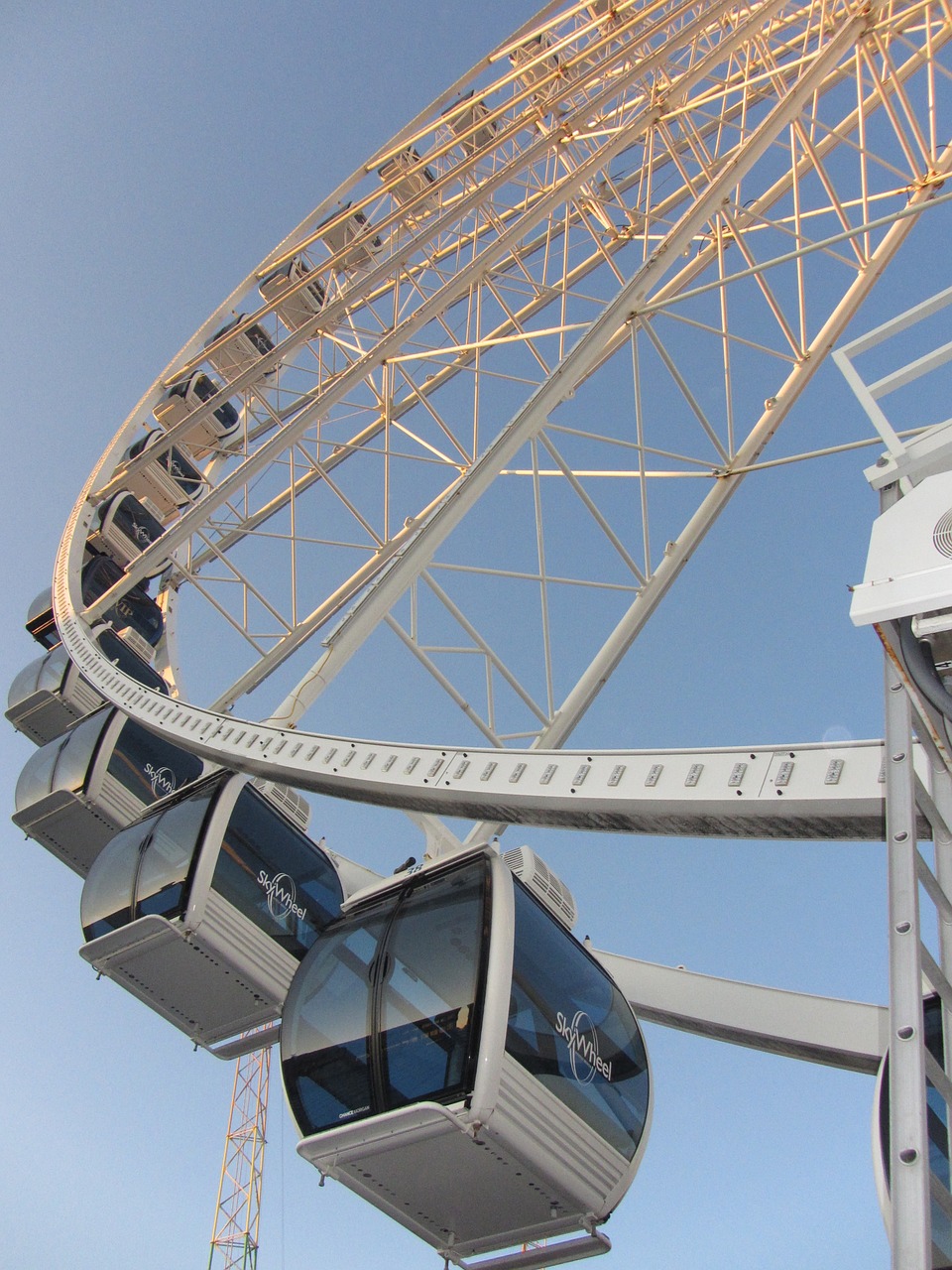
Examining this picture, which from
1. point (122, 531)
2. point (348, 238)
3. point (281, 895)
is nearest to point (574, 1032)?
point (281, 895)

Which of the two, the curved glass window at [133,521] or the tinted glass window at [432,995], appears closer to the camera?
the tinted glass window at [432,995]

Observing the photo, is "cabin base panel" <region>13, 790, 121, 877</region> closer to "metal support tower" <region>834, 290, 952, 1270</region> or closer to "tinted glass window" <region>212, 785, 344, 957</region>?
"tinted glass window" <region>212, 785, 344, 957</region>

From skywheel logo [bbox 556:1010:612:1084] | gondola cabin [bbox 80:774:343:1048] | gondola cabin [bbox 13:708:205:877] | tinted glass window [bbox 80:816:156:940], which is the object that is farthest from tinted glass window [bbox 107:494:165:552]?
skywheel logo [bbox 556:1010:612:1084]

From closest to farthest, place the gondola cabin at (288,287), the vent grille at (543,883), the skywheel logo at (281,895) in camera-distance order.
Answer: the vent grille at (543,883)
the skywheel logo at (281,895)
the gondola cabin at (288,287)

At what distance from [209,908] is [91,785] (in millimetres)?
4250

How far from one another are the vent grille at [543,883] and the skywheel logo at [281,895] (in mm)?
2918

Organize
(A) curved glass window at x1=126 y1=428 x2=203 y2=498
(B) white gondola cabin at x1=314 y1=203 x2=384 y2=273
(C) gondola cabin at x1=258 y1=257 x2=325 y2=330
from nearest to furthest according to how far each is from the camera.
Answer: (B) white gondola cabin at x1=314 y1=203 x2=384 y2=273, (C) gondola cabin at x1=258 y1=257 x2=325 y2=330, (A) curved glass window at x1=126 y1=428 x2=203 y2=498

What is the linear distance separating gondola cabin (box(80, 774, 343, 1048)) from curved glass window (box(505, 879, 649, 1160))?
128 inches

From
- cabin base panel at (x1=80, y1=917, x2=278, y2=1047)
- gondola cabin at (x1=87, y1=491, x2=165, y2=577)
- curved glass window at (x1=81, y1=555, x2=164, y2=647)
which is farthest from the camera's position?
gondola cabin at (x1=87, y1=491, x2=165, y2=577)

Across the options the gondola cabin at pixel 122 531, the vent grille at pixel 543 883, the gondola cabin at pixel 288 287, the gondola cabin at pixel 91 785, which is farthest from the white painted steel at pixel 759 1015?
the gondola cabin at pixel 288 287

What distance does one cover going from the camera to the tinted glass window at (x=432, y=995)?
20.8ft

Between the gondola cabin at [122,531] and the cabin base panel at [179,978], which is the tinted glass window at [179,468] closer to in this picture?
the gondola cabin at [122,531]

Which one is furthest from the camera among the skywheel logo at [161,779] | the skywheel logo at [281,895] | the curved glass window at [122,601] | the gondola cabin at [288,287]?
the gondola cabin at [288,287]

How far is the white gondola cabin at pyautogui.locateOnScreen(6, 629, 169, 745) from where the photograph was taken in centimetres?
1730
